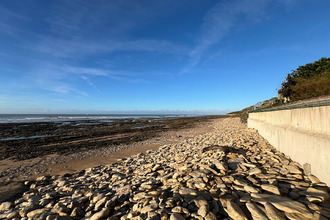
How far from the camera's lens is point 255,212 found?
2174mm

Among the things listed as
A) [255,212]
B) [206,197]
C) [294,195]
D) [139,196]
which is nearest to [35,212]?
[139,196]

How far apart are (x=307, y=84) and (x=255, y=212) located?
49.4ft

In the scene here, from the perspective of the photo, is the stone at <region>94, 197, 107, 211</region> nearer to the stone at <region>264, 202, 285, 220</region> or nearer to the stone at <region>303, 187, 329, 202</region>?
the stone at <region>264, 202, 285, 220</region>

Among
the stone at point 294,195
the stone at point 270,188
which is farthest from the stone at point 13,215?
the stone at point 294,195

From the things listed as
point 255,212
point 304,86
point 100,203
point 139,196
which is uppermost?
point 304,86

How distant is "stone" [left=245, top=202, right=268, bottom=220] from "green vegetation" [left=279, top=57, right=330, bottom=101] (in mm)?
8269

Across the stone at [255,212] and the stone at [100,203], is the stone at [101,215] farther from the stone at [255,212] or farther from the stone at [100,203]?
the stone at [255,212]

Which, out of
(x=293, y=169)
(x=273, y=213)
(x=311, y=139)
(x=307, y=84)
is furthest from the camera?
(x=307, y=84)

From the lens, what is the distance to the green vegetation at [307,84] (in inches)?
418

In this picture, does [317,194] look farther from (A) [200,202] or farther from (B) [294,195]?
(A) [200,202]

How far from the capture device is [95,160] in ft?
25.8

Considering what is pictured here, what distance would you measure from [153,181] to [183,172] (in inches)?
30.9

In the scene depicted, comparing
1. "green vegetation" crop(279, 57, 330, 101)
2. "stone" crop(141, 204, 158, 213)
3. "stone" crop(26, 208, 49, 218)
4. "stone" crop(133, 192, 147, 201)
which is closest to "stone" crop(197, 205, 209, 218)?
"stone" crop(141, 204, 158, 213)

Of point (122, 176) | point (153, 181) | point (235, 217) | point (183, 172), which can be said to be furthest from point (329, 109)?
point (122, 176)
